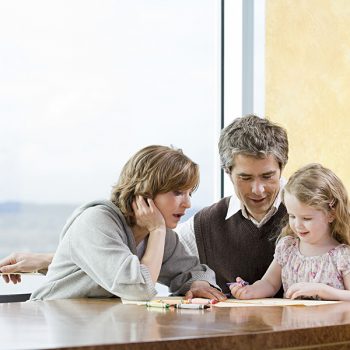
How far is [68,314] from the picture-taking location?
5.77 ft

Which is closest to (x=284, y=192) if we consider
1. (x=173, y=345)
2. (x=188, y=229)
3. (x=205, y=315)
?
(x=188, y=229)

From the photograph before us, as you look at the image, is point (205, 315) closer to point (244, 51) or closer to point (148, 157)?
point (148, 157)

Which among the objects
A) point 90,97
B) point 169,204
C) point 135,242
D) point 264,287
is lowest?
point 264,287

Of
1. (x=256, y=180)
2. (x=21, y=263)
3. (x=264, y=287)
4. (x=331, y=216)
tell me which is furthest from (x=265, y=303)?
(x=21, y=263)

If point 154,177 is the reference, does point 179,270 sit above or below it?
below

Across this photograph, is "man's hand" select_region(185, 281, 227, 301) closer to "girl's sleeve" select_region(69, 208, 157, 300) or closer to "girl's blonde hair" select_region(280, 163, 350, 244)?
"girl's sleeve" select_region(69, 208, 157, 300)

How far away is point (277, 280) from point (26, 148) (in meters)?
1.36

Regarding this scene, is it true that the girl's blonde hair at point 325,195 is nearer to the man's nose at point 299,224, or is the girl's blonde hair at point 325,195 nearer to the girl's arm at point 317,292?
the man's nose at point 299,224

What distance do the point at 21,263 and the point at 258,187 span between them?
0.71 m

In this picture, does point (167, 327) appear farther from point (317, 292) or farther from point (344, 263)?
point (344, 263)

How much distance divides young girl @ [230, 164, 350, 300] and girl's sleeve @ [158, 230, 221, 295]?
11 centimetres

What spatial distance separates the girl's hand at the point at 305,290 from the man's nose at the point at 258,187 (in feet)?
1.23

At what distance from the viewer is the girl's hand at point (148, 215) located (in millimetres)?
2393

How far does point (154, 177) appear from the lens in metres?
2.41
